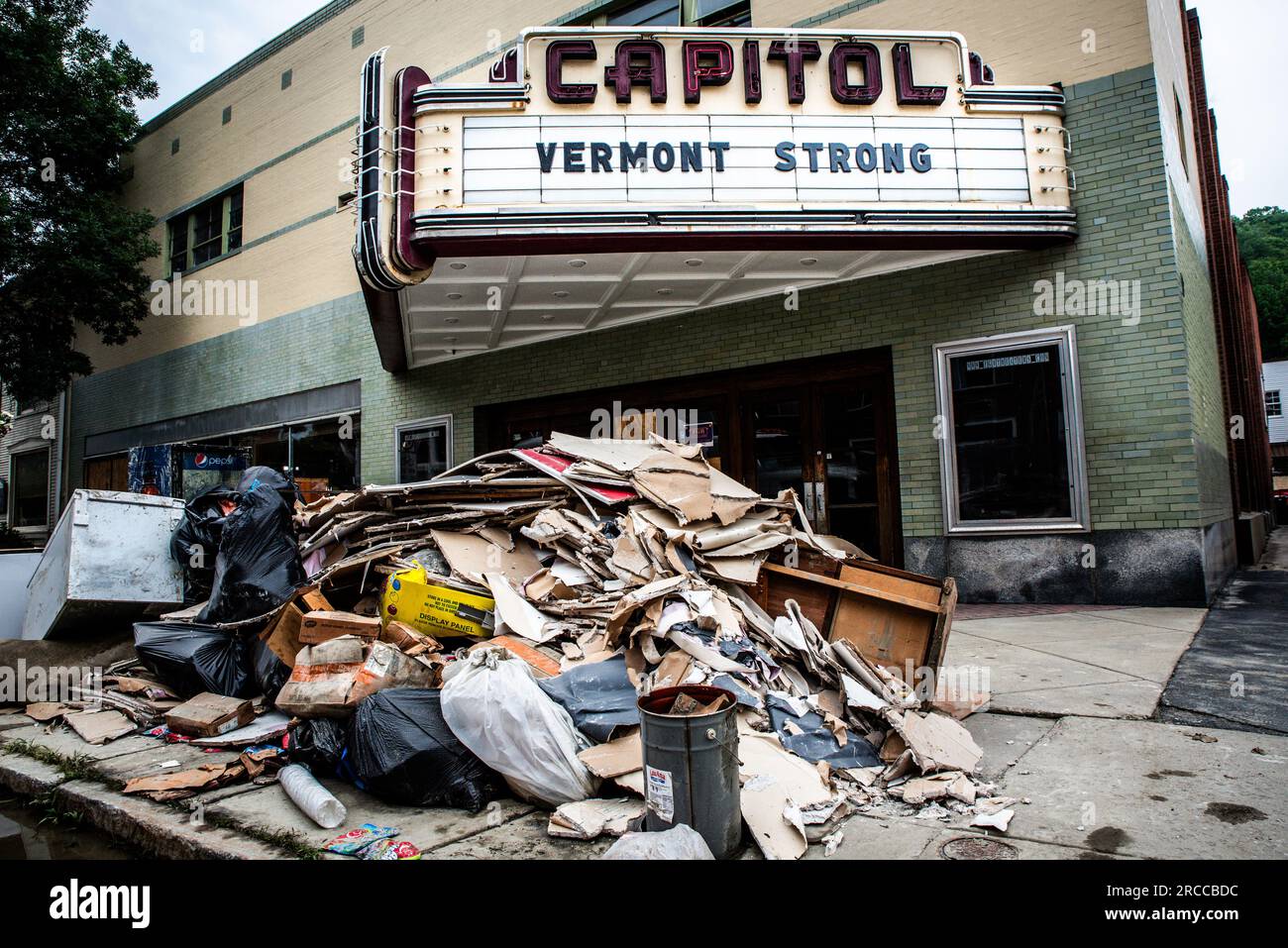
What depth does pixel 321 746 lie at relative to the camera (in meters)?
3.36

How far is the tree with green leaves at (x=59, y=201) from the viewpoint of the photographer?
14.1 meters

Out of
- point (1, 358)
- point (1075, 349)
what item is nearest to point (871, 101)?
point (1075, 349)

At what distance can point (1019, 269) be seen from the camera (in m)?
7.40

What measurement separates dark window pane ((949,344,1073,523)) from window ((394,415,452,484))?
7.71 metres

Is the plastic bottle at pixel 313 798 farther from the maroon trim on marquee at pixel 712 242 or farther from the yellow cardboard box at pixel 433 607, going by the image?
the maroon trim on marquee at pixel 712 242

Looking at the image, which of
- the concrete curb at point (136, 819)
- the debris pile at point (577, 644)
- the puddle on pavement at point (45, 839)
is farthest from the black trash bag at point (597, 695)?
the puddle on pavement at point (45, 839)

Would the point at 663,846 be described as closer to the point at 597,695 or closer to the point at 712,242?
the point at 597,695

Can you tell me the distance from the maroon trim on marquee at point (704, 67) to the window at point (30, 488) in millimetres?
21031

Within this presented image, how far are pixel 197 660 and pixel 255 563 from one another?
0.74 metres
